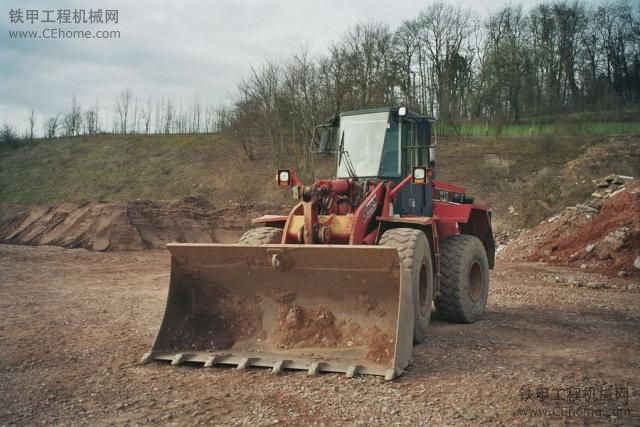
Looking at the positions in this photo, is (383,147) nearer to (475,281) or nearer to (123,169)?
(475,281)

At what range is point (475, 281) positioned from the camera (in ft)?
25.8

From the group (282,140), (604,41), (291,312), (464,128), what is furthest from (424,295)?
(604,41)

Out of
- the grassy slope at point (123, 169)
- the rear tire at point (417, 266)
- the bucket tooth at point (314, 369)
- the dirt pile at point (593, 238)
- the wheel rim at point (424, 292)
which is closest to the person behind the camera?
the bucket tooth at point (314, 369)

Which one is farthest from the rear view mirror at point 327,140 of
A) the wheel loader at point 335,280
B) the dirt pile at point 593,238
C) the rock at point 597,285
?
the dirt pile at point 593,238

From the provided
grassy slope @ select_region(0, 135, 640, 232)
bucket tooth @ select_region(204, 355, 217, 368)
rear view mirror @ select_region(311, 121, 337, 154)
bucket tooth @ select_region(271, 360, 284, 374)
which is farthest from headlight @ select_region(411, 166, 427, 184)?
grassy slope @ select_region(0, 135, 640, 232)

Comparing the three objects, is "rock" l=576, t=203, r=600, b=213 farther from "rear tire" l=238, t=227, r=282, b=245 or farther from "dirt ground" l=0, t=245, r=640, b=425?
"rear tire" l=238, t=227, r=282, b=245

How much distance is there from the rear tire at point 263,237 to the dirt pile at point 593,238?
9110 mm

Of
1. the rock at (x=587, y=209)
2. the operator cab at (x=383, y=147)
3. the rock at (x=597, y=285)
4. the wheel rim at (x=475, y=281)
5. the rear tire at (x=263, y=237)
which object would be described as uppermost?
the operator cab at (x=383, y=147)

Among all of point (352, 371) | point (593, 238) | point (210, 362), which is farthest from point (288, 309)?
point (593, 238)

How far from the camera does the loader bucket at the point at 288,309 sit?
201 inches

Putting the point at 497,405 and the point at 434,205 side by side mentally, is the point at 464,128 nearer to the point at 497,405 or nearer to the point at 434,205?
the point at 434,205

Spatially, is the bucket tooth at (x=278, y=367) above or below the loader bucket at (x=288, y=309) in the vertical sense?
below

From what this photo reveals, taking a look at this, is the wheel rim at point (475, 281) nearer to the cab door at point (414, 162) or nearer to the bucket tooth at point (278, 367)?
the cab door at point (414, 162)

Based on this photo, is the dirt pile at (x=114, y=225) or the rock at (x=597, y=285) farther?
the dirt pile at (x=114, y=225)
